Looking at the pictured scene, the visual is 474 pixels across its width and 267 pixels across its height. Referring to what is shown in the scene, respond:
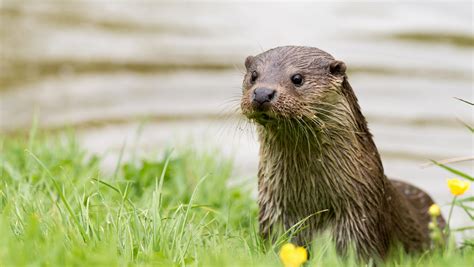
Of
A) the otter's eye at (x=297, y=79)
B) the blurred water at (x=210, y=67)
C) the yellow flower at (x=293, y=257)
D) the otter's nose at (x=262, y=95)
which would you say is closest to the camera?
the yellow flower at (x=293, y=257)

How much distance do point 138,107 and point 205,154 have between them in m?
3.36

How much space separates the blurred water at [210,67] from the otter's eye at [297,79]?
279 centimetres

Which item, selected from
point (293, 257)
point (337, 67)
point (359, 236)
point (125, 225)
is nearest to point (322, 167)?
point (359, 236)

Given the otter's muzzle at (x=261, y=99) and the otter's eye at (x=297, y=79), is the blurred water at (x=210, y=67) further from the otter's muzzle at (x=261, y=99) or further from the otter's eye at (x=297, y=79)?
the otter's muzzle at (x=261, y=99)

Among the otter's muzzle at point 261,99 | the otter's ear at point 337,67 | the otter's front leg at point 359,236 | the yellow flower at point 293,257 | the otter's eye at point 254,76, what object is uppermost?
the otter's ear at point 337,67

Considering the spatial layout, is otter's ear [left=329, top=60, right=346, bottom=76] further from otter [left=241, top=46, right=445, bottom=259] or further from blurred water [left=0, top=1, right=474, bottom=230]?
blurred water [left=0, top=1, right=474, bottom=230]

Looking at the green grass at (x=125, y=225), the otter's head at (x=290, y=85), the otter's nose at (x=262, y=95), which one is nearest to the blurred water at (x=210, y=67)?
the green grass at (x=125, y=225)

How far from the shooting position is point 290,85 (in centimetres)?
487

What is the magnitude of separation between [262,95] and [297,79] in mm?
339

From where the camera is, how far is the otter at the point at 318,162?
4934 millimetres

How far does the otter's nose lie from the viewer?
462cm

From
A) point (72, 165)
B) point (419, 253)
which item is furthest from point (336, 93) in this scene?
point (72, 165)

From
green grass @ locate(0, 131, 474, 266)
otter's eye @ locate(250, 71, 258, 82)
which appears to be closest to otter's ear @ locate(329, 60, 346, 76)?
otter's eye @ locate(250, 71, 258, 82)

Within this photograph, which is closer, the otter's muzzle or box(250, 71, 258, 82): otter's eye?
the otter's muzzle
